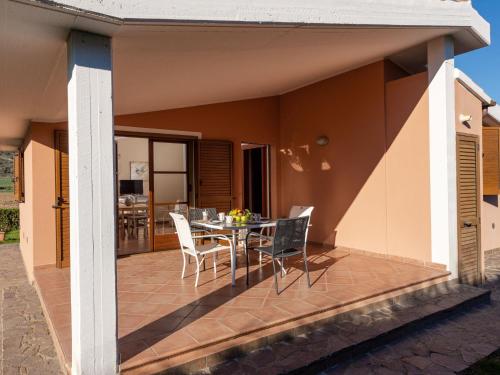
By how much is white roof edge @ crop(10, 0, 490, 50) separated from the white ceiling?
0.35 feet

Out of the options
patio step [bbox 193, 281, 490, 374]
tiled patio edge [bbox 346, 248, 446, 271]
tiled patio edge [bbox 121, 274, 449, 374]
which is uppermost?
tiled patio edge [bbox 346, 248, 446, 271]

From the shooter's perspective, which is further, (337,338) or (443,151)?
(443,151)

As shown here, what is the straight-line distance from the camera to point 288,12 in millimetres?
2934

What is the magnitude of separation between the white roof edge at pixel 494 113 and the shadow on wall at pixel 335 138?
254 cm

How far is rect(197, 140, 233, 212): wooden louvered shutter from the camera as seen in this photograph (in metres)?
6.56

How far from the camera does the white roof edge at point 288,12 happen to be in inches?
85.8

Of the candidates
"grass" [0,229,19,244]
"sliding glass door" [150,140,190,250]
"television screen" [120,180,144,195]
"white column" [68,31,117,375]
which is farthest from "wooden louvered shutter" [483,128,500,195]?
"grass" [0,229,19,244]

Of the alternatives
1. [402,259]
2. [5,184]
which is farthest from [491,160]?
[5,184]

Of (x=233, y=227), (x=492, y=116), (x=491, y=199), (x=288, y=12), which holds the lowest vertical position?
(x=233, y=227)

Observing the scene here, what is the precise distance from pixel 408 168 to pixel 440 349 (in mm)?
2746

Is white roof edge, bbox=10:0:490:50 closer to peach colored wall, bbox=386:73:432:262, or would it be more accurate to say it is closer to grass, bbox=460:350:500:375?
peach colored wall, bbox=386:73:432:262

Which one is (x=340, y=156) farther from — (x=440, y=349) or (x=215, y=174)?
(x=440, y=349)

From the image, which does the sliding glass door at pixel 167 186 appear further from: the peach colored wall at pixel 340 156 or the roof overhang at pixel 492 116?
the roof overhang at pixel 492 116

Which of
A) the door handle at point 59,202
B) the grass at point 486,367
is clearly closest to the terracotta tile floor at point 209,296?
the door handle at point 59,202
